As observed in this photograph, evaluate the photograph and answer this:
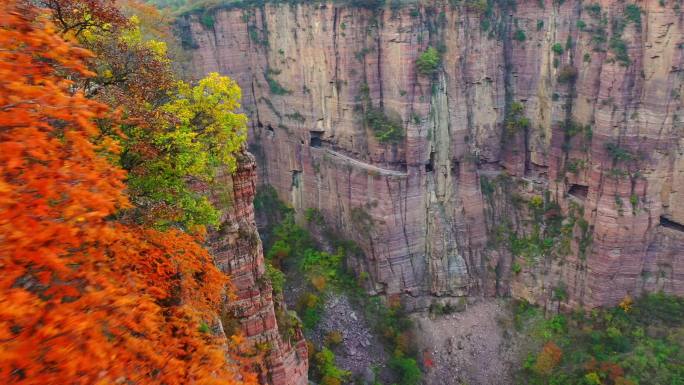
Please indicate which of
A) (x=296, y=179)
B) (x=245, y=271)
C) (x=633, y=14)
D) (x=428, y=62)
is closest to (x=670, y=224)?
(x=633, y=14)

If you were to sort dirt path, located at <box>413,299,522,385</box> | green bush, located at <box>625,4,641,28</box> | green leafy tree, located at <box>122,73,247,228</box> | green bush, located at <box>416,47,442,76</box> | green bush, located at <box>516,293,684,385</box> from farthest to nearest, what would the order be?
green bush, located at <box>416,47,442,76</box> < dirt path, located at <box>413,299,522,385</box> < green bush, located at <box>625,4,641,28</box> < green bush, located at <box>516,293,684,385</box> < green leafy tree, located at <box>122,73,247,228</box>

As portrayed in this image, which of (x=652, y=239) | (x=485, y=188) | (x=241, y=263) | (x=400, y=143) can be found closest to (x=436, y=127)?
(x=400, y=143)

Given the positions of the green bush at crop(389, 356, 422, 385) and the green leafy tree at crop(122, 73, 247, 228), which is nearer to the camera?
the green leafy tree at crop(122, 73, 247, 228)

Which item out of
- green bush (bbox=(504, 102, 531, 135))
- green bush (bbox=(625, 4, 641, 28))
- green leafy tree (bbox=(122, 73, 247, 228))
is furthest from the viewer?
green bush (bbox=(504, 102, 531, 135))

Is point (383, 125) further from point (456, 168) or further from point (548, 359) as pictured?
point (548, 359)

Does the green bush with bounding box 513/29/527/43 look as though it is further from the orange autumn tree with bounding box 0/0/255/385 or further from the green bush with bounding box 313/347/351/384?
the orange autumn tree with bounding box 0/0/255/385

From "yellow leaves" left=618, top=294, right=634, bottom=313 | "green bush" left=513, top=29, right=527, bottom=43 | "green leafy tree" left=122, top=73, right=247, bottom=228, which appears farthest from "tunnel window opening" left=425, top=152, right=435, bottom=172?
"green leafy tree" left=122, top=73, right=247, bottom=228
